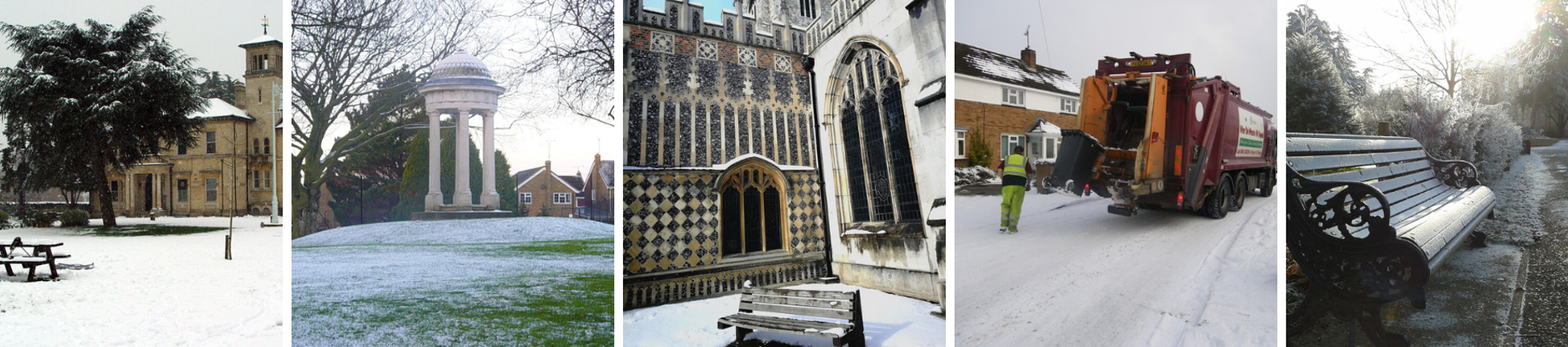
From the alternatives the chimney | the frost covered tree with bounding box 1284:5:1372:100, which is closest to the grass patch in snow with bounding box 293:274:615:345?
the chimney

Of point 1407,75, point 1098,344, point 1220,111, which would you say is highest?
point 1407,75

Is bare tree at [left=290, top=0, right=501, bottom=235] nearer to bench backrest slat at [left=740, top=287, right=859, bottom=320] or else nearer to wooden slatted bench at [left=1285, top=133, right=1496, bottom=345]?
bench backrest slat at [left=740, top=287, right=859, bottom=320]

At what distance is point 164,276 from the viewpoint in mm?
4820

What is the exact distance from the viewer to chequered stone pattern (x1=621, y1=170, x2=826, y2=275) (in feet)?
12.2

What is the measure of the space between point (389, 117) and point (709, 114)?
2074 mm

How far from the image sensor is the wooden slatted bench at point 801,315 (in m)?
3.24

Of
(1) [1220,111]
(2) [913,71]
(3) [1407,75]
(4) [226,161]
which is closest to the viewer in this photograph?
(1) [1220,111]

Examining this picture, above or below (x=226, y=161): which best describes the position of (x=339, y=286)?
below

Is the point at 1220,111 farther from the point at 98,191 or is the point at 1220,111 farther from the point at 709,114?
the point at 98,191

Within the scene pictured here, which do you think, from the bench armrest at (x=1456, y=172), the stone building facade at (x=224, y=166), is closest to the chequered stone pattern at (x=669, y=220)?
the stone building facade at (x=224, y=166)

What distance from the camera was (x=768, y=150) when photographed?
3949mm

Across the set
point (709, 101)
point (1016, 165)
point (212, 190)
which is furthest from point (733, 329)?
point (212, 190)

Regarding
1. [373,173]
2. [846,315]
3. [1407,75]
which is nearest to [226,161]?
[373,173]

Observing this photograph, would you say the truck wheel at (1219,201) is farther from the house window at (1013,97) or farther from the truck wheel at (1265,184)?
the house window at (1013,97)
